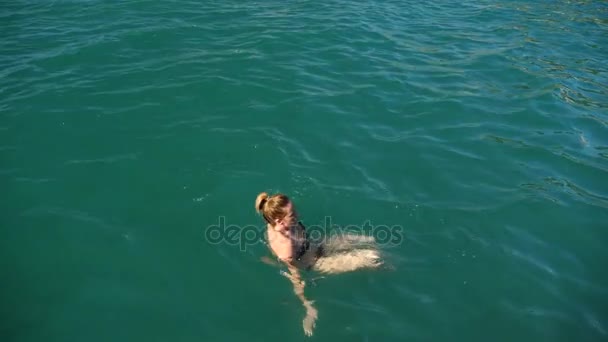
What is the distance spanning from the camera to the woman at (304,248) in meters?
6.11

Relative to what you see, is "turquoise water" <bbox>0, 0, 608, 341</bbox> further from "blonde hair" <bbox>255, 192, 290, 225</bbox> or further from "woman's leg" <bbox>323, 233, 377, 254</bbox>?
"blonde hair" <bbox>255, 192, 290, 225</bbox>

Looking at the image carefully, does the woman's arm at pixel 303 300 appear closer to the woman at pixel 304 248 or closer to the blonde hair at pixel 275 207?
the woman at pixel 304 248

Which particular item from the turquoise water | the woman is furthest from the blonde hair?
the turquoise water

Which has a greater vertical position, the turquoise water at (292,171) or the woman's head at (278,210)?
the woman's head at (278,210)

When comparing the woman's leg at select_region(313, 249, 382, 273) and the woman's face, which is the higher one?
the woman's face

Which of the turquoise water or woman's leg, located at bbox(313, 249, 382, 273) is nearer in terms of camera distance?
the turquoise water

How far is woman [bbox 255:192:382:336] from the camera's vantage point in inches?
241

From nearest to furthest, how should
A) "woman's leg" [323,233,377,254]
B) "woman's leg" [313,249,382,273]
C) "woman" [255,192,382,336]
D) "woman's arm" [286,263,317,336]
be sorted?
"woman's arm" [286,263,317,336]
"woman" [255,192,382,336]
"woman's leg" [313,249,382,273]
"woman's leg" [323,233,377,254]

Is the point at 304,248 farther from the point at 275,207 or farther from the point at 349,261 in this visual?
the point at 275,207

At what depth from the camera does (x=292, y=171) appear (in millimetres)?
8672

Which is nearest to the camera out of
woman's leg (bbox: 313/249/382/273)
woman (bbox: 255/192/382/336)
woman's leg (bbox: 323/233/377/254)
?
woman (bbox: 255/192/382/336)

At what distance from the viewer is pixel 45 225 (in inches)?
289

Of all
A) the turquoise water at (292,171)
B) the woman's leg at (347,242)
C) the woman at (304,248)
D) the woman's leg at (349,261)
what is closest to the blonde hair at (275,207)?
the woman at (304,248)

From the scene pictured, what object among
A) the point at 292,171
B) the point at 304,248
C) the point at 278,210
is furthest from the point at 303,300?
the point at 292,171
